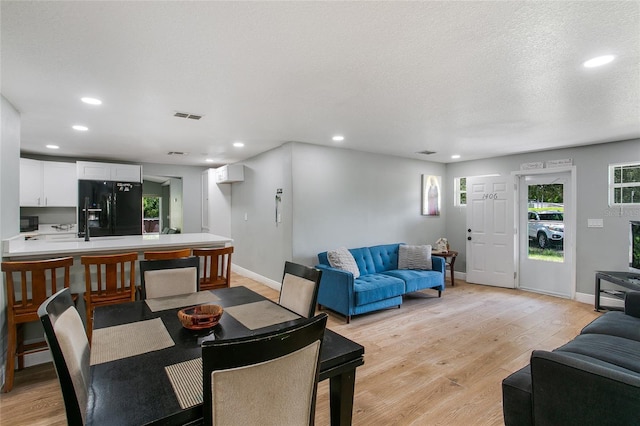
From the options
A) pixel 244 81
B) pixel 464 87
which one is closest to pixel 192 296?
pixel 244 81

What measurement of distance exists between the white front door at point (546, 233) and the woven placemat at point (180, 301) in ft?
18.0

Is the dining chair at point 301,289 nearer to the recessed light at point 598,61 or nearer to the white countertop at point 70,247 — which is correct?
the white countertop at point 70,247

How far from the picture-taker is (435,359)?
2.99m

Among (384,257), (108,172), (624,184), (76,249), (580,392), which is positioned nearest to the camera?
(580,392)

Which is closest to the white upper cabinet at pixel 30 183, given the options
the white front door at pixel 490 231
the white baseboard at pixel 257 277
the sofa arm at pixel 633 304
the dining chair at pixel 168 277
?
the white baseboard at pixel 257 277

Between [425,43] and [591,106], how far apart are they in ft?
7.53

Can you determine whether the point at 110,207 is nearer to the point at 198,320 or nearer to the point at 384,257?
the point at 384,257

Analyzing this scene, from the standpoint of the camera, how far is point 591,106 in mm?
3029

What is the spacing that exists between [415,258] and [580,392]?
12.6 ft

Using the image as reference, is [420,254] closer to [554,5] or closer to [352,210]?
[352,210]

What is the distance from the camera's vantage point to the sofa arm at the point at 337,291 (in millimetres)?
3875

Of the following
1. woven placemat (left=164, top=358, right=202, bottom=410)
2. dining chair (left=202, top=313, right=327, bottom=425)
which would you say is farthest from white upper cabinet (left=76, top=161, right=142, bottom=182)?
dining chair (left=202, top=313, right=327, bottom=425)

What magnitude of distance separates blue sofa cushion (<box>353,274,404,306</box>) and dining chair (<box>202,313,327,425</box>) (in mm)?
2856

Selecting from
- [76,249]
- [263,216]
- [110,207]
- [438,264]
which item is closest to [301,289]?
[76,249]
